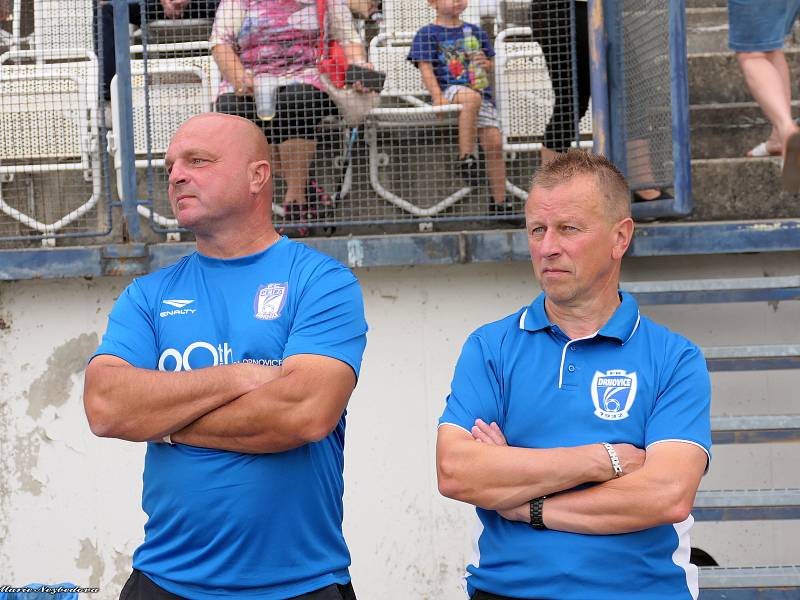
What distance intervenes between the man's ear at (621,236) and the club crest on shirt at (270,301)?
961 millimetres

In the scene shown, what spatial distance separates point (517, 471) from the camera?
2.77 m

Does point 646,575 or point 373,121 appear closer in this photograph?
point 646,575

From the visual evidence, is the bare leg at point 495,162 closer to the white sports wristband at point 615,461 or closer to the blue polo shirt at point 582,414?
the blue polo shirt at point 582,414

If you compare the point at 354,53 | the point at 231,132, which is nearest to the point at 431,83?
the point at 354,53

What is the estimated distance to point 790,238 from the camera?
491 cm

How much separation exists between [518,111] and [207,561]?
3.22m

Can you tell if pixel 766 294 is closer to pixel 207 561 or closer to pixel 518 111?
pixel 518 111

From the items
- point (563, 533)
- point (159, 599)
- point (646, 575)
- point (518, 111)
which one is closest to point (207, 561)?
point (159, 599)

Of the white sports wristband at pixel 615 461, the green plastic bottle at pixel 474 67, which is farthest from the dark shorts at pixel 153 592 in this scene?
the green plastic bottle at pixel 474 67

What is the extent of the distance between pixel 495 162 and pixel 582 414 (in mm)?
2736

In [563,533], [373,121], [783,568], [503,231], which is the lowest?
[783,568]

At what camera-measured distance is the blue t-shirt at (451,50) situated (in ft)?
18.0

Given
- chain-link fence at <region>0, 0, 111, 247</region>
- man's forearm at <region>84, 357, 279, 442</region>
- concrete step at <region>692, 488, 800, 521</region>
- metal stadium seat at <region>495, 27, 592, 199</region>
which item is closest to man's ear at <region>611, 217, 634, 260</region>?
man's forearm at <region>84, 357, 279, 442</region>

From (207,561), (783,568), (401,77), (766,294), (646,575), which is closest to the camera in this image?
(646,575)
